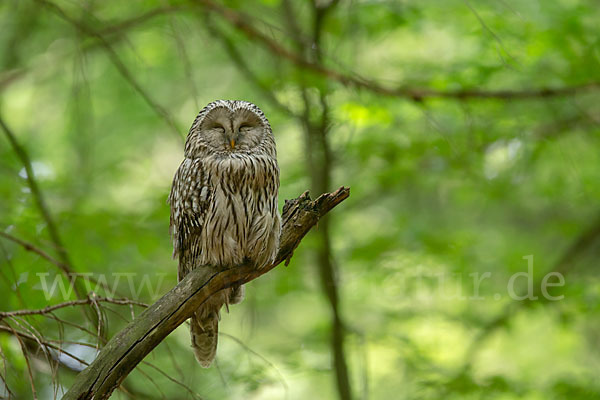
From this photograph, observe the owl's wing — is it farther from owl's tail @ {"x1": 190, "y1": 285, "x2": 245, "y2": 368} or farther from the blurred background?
the blurred background

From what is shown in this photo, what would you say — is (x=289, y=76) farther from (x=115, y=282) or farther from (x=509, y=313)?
(x=509, y=313)

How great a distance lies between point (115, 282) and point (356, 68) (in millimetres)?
2534

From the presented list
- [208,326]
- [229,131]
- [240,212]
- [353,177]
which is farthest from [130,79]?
[353,177]

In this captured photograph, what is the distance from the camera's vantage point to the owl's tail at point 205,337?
2.92m

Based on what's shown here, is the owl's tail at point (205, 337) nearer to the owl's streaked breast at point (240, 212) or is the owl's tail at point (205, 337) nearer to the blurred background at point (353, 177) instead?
the blurred background at point (353, 177)

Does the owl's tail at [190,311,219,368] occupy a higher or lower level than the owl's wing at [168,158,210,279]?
lower

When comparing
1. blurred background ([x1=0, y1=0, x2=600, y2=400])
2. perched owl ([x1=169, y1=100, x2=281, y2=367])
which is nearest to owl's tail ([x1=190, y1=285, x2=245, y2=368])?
perched owl ([x1=169, y1=100, x2=281, y2=367])

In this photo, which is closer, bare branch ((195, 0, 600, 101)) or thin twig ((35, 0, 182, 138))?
thin twig ((35, 0, 182, 138))

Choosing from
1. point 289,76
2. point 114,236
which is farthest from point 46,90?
point 289,76

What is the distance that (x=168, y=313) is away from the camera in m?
2.19

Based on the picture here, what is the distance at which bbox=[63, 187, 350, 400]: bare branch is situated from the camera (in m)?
2.05

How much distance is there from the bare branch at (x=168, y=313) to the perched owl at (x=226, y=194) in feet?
0.28

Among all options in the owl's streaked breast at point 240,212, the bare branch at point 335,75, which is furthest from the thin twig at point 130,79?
the bare branch at point 335,75

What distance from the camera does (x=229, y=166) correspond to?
2768 mm
